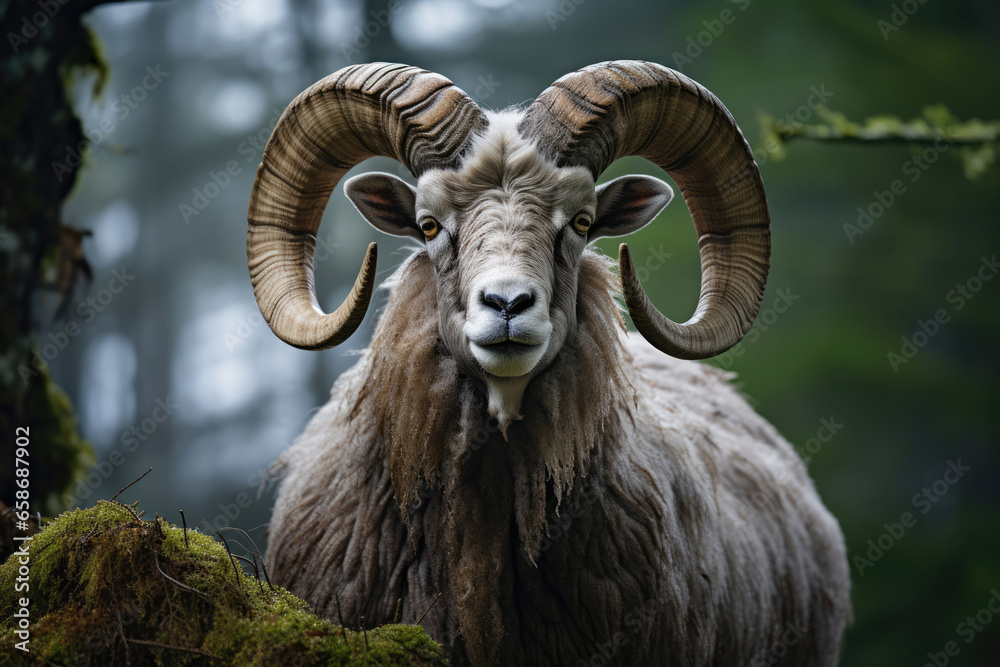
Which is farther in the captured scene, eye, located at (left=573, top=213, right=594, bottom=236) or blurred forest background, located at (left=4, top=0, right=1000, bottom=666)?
blurred forest background, located at (left=4, top=0, right=1000, bottom=666)

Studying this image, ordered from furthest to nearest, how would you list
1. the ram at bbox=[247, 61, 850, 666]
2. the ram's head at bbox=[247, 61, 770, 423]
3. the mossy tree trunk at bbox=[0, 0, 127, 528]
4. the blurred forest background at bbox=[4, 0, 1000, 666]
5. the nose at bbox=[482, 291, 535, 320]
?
the blurred forest background at bbox=[4, 0, 1000, 666] → the mossy tree trunk at bbox=[0, 0, 127, 528] → the ram at bbox=[247, 61, 850, 666] → the ram's head at bbox=[247, 61, 770, 423] → the nose at bbox=[482, 291, 535, 320]

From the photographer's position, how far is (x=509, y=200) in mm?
2729

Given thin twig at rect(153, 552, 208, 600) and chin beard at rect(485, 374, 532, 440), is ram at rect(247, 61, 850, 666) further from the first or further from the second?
thin twig at rect(153, 552, 208, 600)

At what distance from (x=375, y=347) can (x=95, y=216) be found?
21.0 ft

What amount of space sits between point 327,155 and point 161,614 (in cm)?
201

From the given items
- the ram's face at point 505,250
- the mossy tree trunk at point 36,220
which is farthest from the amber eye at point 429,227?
the mossy tree trunk at point 36,220

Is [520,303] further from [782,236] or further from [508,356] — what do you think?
[782,236]

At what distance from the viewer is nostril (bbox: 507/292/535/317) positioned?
7.82 feet

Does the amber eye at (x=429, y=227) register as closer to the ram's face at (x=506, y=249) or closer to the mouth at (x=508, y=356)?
the ram's face at (x=506, y=249)

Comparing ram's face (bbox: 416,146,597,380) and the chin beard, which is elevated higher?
ram's face (bbox: 416,146,597,380)

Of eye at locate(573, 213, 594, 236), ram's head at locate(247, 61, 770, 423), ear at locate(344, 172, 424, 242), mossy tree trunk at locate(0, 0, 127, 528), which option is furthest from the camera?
mossy tree trunk at locate(0, 0, 127, 528)

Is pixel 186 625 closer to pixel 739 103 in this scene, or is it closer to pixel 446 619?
pixel 446 619

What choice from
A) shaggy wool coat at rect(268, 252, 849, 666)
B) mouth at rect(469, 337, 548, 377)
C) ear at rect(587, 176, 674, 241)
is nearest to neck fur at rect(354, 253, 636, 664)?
shaggy wool coat at rect(268, 252, 849, 666)

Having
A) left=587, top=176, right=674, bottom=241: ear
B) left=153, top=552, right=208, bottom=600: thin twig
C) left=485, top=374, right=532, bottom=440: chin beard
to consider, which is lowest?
left=153, top=552, right=208, bottom=600: thin twig
